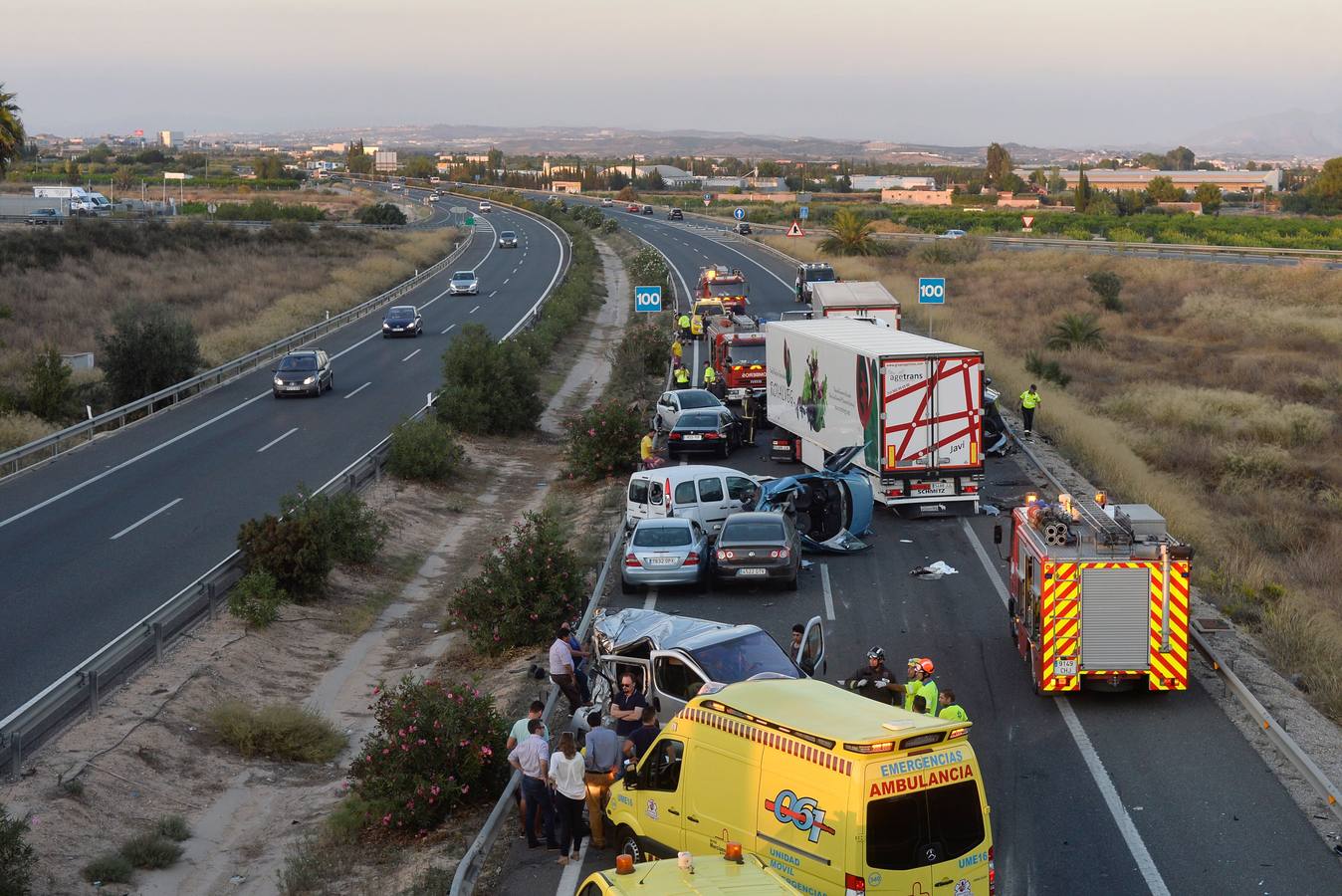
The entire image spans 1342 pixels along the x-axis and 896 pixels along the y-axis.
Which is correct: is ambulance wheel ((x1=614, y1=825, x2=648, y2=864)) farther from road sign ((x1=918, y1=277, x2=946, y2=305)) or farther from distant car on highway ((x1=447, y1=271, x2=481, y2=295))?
distant car on highway ((x1=447, y1=271, x2=481, y2=295))

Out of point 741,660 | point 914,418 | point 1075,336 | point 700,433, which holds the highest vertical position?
point 914,418

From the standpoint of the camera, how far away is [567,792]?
11844 millimetres

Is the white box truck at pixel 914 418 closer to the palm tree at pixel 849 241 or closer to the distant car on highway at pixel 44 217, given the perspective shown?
the palm tree at pixel 849 241

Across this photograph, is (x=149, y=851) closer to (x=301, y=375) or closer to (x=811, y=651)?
(x=811, y=651)

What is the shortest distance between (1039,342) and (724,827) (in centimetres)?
4911

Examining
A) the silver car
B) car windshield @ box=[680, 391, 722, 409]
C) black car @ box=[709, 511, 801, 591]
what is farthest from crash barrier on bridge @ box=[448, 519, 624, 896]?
car windshield @ box=[680, 391, 722, 409]

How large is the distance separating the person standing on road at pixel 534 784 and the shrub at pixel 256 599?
9.84 m

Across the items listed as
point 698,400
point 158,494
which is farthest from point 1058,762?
point 158,494

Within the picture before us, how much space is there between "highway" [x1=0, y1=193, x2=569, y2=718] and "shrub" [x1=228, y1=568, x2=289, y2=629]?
4.19 feet

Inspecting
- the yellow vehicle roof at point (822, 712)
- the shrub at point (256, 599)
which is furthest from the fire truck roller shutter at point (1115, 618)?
the shrub at point (256, 599)

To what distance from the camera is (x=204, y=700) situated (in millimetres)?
17922

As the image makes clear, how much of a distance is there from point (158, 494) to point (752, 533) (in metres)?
14.6

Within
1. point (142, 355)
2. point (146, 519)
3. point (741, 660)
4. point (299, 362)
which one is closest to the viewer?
point (741, 660)

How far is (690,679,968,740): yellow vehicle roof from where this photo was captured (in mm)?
9523
